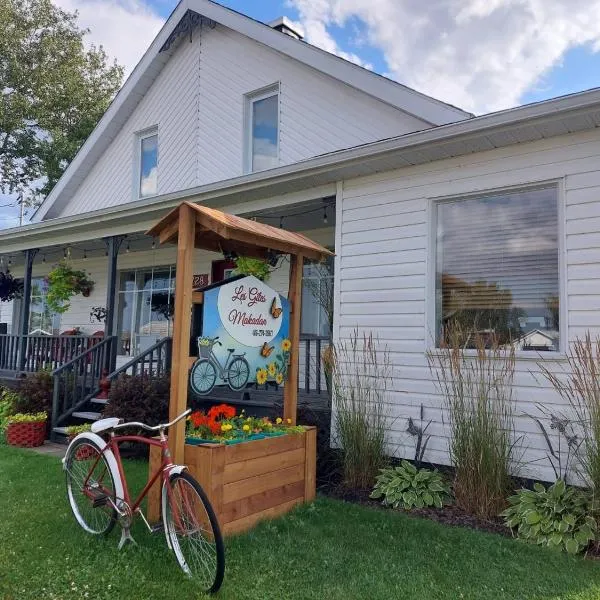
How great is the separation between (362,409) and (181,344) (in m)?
2.13

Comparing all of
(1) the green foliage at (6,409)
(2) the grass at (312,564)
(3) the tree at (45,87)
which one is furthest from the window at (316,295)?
(3) the tree at (45,87)

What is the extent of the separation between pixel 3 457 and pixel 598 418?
624cm

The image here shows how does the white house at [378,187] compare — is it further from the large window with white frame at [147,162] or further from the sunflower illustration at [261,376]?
the sunflower illustration at [261,376]

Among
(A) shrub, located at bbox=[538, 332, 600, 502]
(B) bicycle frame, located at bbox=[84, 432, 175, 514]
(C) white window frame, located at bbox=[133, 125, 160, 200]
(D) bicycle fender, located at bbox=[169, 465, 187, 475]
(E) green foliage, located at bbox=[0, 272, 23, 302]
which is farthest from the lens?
(E) green foliage, located at bbox=[0, 272, 23, 302]

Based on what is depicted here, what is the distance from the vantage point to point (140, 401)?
6.21m

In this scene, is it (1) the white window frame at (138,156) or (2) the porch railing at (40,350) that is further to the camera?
(1) the white window frame at (138,156)

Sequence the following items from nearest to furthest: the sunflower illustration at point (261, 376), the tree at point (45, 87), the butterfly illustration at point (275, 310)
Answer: the sunflower illustration at point (261, 376) < the butterfly illustration at point (275, 310) < the tree at point (45, 87)

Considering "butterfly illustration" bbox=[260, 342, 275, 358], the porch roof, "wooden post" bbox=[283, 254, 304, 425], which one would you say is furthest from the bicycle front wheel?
the porch roof

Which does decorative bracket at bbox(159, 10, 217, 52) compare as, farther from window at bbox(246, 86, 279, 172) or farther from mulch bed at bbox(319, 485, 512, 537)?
mulch bed at bbox(319, 485, 512, 537)

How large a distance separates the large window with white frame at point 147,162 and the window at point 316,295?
3880 millimetres

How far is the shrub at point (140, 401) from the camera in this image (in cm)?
613

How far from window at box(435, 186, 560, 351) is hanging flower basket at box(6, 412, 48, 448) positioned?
17.7ft

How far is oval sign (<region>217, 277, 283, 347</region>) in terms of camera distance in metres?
4.07

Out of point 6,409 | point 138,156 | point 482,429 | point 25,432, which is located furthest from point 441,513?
point 138,156
